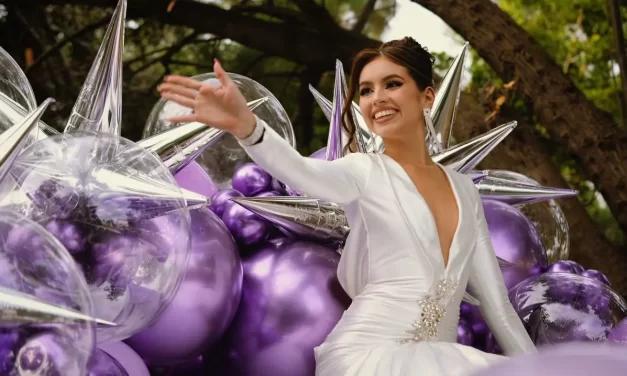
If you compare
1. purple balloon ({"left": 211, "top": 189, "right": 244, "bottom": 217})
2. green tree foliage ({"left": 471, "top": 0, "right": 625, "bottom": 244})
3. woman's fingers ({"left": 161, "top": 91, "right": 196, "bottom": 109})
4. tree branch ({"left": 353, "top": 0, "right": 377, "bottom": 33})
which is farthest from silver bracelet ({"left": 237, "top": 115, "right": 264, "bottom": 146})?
green tree foliage ({"left": 471, "top": 0, "right": 625, "bottom": 244})

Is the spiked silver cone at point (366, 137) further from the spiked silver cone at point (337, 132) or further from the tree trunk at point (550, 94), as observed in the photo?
the tree trunk at point (550, 94)

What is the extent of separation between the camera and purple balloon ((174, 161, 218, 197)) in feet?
7.45

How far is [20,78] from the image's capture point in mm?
2105

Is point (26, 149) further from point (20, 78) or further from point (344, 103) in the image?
point (344, 103)

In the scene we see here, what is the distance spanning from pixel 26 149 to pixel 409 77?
788 millimetres

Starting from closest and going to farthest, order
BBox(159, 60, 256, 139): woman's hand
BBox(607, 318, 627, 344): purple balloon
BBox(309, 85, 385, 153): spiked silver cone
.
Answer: BBox(159, 60, 256, 139): woman's hand → BBox(607, 318, 627, 344): purple balloon → BBox(309, 85, 385, 153): spiked silver cone

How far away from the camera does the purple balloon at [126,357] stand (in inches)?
66.2

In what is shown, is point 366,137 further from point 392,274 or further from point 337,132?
point 392,274

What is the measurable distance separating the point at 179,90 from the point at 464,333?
0.93 metres

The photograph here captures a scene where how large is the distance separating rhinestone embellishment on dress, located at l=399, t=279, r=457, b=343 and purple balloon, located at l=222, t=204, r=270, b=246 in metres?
0.45

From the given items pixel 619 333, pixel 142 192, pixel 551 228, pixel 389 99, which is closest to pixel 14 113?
pixel 142 192

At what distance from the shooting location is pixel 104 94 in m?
1.89

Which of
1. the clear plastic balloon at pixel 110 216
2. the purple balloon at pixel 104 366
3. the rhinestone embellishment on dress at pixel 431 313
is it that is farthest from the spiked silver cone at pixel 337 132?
the purple balloon at pixel 104 366

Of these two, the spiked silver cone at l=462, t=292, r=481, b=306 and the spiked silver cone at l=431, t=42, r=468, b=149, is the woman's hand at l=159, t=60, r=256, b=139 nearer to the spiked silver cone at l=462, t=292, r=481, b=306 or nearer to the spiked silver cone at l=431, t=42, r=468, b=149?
the spiked silver cone at l=462, t=292, r=481, b=306
